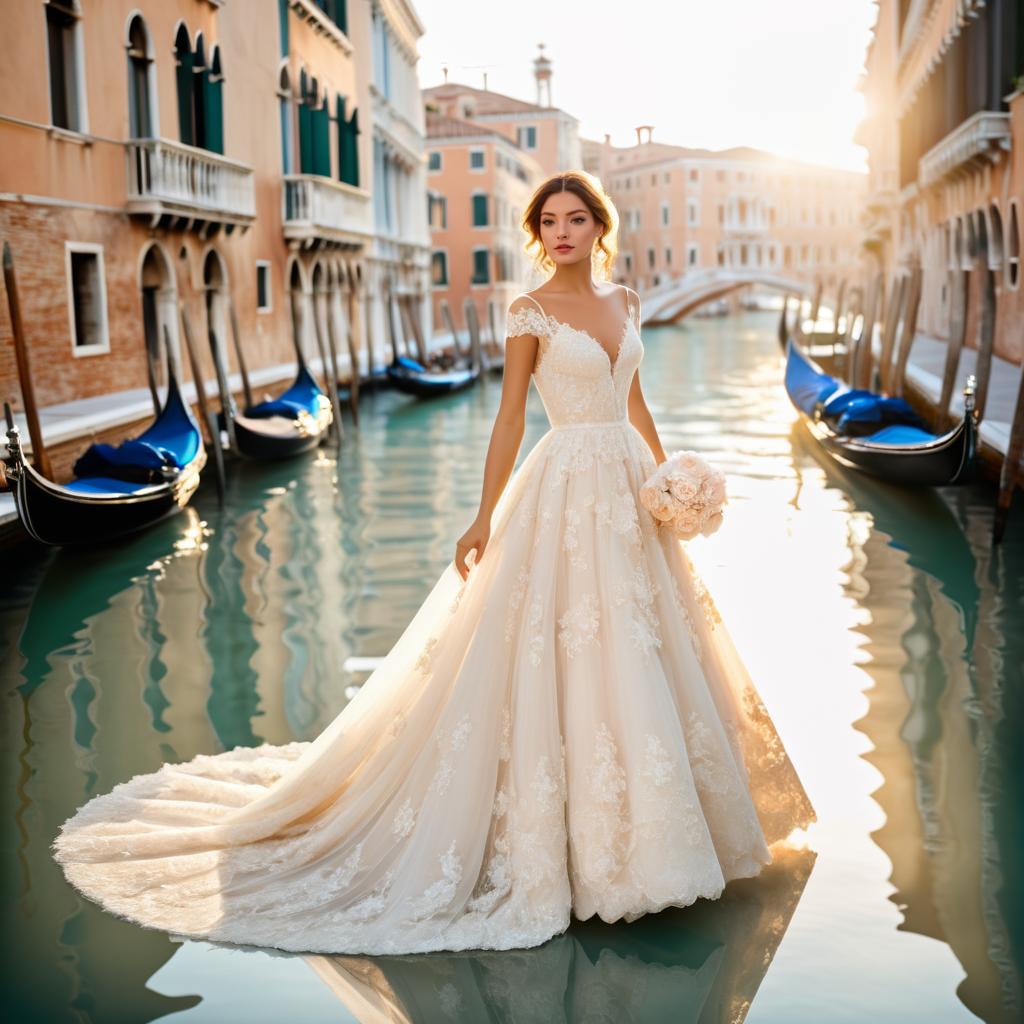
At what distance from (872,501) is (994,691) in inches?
139

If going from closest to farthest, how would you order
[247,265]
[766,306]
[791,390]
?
[791,390] → [247,265] → [766,306]

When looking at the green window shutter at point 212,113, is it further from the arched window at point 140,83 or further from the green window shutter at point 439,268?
the green window shutter at point 439,268

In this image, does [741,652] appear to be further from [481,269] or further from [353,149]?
[481,269]

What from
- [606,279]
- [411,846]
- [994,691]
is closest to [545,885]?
[411,846]

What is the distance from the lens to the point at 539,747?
208 centimetres

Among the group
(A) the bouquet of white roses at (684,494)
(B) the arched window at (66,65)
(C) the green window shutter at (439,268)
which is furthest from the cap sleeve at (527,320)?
(C) the green window shutter at (439,268)

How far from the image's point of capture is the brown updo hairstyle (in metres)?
2.18

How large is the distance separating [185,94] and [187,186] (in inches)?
35.4

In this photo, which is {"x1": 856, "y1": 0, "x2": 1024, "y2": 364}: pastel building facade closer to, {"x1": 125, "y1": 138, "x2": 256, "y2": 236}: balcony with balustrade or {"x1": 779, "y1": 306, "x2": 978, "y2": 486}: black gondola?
{"x1": 779, "y1": 306, "x2": 978, "y2": 486}: black gondola

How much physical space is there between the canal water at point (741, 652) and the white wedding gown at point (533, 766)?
8 cm

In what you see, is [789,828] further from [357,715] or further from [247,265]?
[247,265]

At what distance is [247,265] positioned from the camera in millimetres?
12547

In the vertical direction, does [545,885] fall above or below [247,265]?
below

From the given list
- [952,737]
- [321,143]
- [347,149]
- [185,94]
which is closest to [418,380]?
[321,143]
